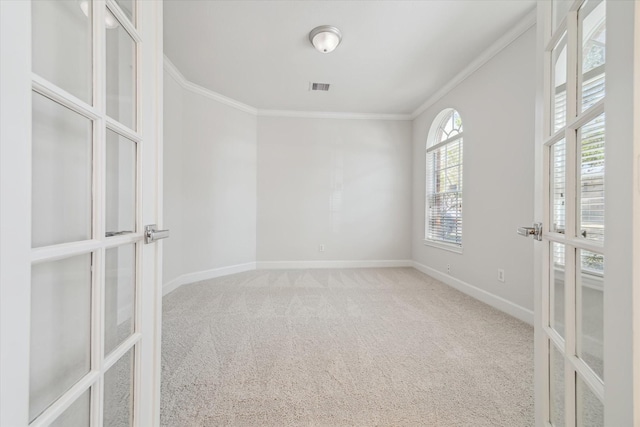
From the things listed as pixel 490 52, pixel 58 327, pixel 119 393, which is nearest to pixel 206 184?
pixel 119 393

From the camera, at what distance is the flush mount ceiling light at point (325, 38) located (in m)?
2.44

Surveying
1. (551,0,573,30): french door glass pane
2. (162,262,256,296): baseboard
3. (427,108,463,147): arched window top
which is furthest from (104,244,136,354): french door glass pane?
(427,108,463,147): arched window top

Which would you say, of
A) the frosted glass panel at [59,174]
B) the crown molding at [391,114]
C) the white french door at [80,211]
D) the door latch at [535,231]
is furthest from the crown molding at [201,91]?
the door latch at [535,231]

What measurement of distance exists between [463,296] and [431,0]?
2819 mm

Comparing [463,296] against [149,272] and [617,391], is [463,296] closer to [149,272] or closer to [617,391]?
[617,391]

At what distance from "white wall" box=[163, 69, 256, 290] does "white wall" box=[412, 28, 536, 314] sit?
2960 mm

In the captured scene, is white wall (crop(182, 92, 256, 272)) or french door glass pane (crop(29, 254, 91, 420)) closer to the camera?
french door glass pane (crop(29, 254, 91, 420))

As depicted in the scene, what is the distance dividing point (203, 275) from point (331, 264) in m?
1.95

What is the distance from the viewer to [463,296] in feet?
10.1

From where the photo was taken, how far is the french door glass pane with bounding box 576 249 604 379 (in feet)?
2.10

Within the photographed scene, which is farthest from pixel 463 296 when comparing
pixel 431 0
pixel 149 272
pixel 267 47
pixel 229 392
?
pixel 267 47

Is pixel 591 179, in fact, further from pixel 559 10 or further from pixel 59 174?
pixel 59 174

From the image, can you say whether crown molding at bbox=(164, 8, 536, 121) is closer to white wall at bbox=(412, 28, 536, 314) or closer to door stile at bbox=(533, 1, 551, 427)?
white wall at bbox=(412, 28, 536, 314)

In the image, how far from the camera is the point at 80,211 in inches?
26.5
